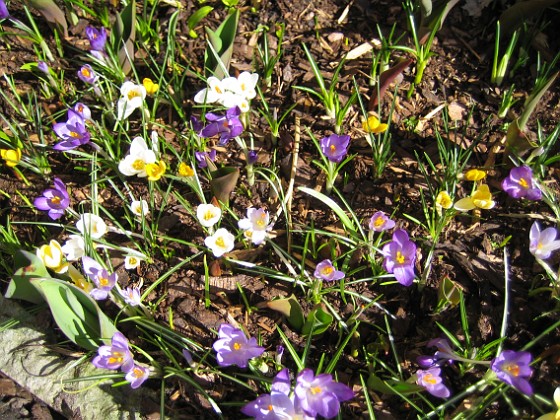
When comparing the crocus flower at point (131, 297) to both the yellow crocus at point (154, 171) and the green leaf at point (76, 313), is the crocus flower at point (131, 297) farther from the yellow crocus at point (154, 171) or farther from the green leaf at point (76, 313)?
the yellow crocus at point (154, 171)

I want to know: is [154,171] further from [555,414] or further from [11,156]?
[555,414]

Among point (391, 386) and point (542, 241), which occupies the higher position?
point (542, 241)

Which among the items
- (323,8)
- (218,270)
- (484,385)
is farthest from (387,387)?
(323,8)

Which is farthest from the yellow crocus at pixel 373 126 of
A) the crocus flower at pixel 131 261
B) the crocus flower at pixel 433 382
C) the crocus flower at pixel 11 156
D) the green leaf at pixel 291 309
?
the crocus flower at pixel 11 156

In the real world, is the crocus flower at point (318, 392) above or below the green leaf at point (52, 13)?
below

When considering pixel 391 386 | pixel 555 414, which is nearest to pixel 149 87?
pixel 391 386

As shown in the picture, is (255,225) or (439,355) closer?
(439,355)

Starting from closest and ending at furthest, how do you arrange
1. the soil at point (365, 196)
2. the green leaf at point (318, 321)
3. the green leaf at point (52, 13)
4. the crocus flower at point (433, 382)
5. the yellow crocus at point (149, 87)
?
the crocus flower at point (433, 382)
the green leaf at point (318, 321)
the soil at point (365, 196)
the yellow crocus at point (149, 87)
the green leaf at point (52, 13)
